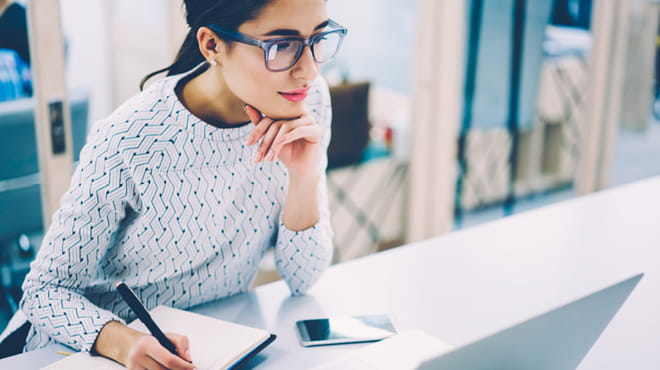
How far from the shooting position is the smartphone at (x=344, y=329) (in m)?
1.02

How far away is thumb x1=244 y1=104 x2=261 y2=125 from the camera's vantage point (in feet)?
3.40

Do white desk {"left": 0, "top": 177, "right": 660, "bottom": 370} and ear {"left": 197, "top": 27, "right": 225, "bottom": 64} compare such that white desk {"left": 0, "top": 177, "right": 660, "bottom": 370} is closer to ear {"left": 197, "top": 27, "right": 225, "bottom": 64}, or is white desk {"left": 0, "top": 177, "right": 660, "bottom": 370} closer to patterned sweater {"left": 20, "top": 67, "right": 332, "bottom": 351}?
patterned sweater {"left": 20, "top": 67, "right": 332, "bottom": 351}

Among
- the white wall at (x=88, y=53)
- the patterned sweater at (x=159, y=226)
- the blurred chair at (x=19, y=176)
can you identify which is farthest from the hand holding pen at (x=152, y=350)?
the white wall at (x=88, y=53)

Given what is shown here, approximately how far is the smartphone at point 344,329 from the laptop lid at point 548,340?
0.32 metres

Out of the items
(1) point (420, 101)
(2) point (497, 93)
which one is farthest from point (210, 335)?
(2) point (497, 93)

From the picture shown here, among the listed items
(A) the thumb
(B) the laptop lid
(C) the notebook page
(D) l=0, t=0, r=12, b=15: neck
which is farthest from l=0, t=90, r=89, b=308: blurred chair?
(B) the laptop lid

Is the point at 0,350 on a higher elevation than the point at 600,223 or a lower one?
lower

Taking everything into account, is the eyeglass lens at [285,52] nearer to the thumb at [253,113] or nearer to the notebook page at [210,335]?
the thumb at [253,113]

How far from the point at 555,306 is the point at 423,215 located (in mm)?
2814

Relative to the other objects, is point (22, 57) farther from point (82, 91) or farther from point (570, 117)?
point (570, 117)

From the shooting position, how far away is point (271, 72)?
3.19 ft

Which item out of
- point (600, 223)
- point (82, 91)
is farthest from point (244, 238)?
point (82, 91)

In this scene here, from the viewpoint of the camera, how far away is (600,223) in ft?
5.09

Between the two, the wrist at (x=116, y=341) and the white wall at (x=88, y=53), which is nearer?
the wrist at (x=116, y=341)
